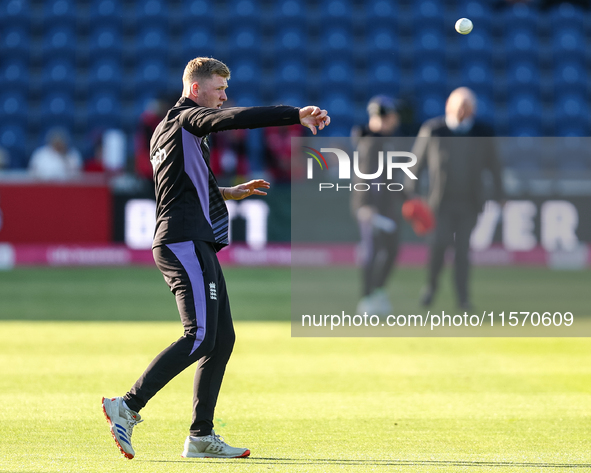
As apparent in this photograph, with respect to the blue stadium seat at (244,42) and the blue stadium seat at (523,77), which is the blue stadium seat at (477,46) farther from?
the blue stadium seat at (244,42)

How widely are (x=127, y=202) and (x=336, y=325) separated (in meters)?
5.82

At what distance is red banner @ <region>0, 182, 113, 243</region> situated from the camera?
13414 mm

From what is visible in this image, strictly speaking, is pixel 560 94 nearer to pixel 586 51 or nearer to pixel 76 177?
pixel 586 51

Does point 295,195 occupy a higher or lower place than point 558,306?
higher

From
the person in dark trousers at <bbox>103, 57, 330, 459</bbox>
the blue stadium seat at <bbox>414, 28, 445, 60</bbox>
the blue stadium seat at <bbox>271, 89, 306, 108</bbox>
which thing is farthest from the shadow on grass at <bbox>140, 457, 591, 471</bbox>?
the blue stadium seat at <bbox>414, 28, 445, 60</bbox>

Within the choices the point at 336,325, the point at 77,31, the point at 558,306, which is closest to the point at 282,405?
the point at 336,325

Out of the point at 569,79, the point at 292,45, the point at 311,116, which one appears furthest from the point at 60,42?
the point at 311,116

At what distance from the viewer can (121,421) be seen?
393 centimetres

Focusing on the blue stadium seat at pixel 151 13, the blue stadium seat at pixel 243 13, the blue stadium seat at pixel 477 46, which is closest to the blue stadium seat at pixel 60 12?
the blue stadium seat at pixel 151 13

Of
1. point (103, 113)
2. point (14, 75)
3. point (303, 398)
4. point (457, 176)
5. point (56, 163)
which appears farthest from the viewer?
point (14, 75)

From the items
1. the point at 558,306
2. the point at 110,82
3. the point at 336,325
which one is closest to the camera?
the point at 336,325

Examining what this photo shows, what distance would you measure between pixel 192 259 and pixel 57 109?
47.8 ft

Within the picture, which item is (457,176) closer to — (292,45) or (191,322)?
(191,322)

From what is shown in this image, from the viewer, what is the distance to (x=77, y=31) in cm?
1906
